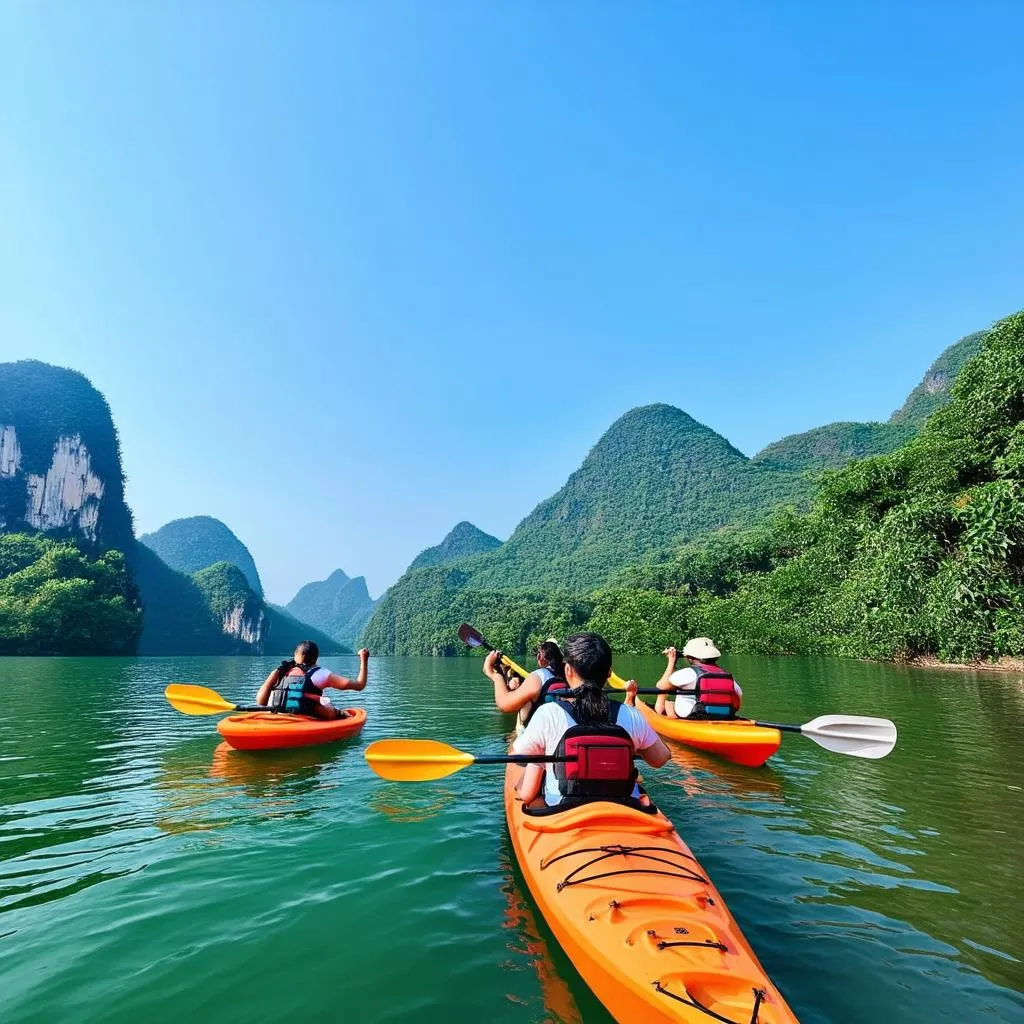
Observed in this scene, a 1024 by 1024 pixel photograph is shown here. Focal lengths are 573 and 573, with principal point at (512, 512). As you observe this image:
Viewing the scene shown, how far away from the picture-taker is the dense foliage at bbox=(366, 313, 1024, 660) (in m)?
17.5

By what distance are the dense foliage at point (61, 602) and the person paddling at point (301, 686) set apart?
202ft

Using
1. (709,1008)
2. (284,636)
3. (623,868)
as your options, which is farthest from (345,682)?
(284,636)

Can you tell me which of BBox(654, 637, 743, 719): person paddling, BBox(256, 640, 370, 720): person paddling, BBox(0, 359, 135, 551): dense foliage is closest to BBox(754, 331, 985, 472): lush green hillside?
BBox(654, 637, 743, 719): person paddling

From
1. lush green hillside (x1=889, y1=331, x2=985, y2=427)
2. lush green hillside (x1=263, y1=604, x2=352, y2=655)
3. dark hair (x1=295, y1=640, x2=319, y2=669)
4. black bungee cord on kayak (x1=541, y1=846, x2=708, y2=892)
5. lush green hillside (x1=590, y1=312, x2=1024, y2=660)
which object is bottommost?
lush green hillside (x1=263, y1=604, x2=352, y2=655)

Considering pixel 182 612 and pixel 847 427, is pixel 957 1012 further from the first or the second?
pixel 847 427

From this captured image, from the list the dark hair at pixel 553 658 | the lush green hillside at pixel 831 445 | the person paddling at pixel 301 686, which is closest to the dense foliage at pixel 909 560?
the dark hair at pixel 553 658

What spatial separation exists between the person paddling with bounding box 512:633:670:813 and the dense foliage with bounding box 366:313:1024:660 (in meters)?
18.5

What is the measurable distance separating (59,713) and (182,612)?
118 m

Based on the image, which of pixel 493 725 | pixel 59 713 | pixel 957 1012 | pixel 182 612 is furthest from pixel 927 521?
pixel 182 612

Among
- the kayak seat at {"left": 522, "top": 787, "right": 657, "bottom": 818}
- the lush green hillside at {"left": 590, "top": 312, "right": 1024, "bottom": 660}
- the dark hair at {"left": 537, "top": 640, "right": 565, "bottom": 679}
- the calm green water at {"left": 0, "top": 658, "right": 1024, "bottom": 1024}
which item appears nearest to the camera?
the calm green water at {"left": 0, "top": 658, "right": 1024, "bottom": 1024}

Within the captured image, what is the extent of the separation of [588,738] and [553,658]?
284cm

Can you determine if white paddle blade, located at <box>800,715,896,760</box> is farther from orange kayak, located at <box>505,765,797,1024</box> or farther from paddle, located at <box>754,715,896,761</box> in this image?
orange kayak, located at <box>505,765,797,1024</box>

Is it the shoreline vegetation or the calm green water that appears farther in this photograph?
the shoreline vegetation

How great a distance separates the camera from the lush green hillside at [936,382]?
4235 inches
